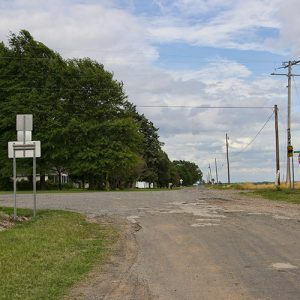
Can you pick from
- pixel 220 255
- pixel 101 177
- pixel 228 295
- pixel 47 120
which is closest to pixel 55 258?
pixel 220 255

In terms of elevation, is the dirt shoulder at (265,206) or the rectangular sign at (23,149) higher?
the rectangular sign at (23,149)

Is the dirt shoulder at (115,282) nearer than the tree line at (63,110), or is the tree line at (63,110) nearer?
the dirt shoulder at (115,282)

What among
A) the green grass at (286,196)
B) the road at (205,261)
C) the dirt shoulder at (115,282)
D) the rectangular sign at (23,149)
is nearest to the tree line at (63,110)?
the green grass at (286,196)

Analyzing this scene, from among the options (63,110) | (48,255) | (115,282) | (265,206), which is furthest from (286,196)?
(63,110)

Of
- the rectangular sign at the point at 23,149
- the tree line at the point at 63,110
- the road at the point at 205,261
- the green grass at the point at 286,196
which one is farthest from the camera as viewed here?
the tree line at the point at 63,110

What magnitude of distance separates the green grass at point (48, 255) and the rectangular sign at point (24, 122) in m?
3.00

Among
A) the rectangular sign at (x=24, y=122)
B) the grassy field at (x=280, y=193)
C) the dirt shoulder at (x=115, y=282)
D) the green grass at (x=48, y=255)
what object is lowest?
the dirt shoulder at (x=115, y=282)

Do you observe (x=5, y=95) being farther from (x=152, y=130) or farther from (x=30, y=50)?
(x=152, y=130)

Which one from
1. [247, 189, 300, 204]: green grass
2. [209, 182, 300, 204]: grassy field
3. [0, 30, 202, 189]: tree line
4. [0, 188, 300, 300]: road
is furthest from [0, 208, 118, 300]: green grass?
[0, 30, 202, 189]: tree line

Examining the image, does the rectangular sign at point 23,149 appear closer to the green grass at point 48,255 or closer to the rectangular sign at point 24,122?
the rectangular sign at point 24,122

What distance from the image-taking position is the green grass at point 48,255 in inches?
299

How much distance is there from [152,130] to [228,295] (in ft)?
304

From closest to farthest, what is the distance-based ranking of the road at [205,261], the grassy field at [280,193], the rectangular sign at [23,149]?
the road at [205,261] < the rectangular sign at [23,149] < the grassy field at [280,193]

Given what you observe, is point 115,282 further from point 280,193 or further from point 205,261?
point 280,193
